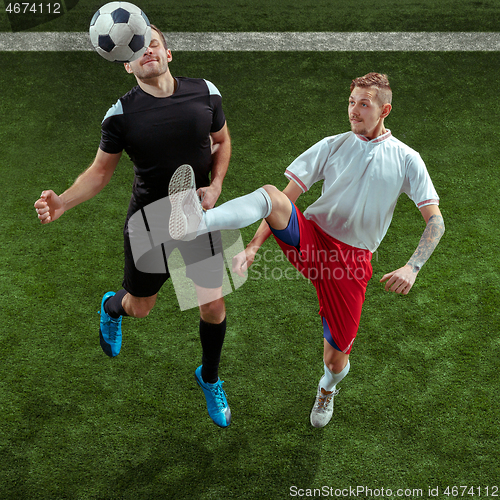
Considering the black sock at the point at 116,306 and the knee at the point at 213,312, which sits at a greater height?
the knee at the point at 213,312

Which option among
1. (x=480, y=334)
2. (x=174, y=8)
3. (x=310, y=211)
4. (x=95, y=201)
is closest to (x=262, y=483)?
(x=310, y=211)

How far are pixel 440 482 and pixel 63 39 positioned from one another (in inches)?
240

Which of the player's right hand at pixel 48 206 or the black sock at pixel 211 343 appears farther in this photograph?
the black sock at pixel 211 343

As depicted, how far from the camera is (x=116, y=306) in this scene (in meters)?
3.23

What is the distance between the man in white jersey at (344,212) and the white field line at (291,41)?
4236 mm

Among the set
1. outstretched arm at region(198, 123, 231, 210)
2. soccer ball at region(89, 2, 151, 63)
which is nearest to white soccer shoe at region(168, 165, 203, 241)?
outstretched arm at region(198, 123, 231, 210)

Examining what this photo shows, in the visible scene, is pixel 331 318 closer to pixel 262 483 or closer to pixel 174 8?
pixel 262 483

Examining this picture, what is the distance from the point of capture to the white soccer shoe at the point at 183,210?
238cm

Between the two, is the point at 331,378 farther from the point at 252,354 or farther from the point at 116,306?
the point at 116,306

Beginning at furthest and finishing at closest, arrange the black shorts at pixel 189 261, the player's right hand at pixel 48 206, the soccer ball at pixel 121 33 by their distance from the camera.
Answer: the black shorts at pixel 189 261 → the soccer ball at pixel 121 33 → the player's right hand at pixel 48 206

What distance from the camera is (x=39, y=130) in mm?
5281

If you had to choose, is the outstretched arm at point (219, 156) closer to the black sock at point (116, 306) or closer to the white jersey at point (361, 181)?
the white jersey at point (361, 181)

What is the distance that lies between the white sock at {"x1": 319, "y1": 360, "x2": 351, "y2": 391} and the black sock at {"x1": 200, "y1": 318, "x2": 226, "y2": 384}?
0.57 metres

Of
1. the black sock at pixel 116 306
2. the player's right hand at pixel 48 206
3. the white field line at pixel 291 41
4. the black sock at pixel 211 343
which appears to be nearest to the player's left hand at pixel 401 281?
the black sock at pixel 211 343
